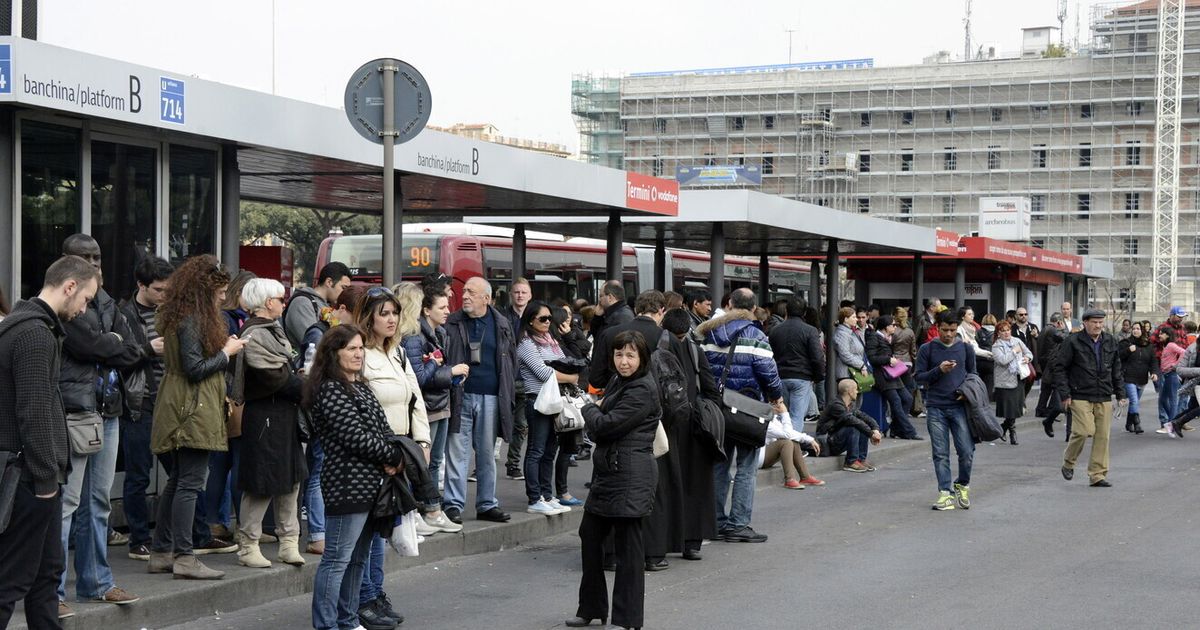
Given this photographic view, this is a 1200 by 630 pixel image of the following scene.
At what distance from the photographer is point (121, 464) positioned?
902 centimetres

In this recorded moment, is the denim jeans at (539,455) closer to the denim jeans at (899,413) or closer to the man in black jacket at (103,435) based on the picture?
the man in black jacket at (103,435)

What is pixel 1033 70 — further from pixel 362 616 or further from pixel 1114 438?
pixel 362 616

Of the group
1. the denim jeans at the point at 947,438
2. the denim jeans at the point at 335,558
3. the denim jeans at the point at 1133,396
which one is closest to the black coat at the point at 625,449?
the denim jeans at the point at 335,558

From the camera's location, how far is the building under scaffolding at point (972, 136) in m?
81.0

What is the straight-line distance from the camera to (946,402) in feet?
39.6

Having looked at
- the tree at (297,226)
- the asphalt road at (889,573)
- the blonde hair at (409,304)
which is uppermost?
the tree at (297,226)

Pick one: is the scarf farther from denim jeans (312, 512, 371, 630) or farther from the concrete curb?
denim jeans (312, 512, 371, 630)

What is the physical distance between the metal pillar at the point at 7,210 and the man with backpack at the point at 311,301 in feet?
5.39

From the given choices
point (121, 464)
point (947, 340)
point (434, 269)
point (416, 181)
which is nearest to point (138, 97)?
point (121, 464)

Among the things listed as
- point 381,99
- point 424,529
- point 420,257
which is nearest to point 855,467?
point 424,529

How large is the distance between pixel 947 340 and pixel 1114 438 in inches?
357

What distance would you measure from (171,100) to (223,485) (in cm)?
250

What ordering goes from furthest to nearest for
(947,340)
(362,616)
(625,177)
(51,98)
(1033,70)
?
(1033,70), (625,177), (947,340), (51,98), (362,616)

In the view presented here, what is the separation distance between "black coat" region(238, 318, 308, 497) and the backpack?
2.23m
